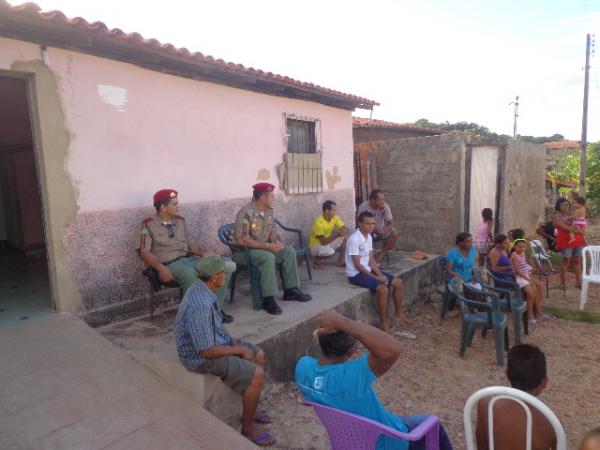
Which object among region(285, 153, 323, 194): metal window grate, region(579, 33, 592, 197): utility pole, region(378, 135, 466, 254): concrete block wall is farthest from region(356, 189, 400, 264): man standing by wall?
region(579, 33, 592, 197): utility pole

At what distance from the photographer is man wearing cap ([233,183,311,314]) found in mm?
4383

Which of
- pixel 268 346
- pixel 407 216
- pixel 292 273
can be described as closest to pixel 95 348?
pixel 268 346

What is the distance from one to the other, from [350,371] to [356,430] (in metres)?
0.26

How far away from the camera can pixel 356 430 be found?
1.92 m

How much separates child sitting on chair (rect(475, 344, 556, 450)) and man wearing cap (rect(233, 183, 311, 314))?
258 cm

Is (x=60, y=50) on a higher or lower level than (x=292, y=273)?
higher

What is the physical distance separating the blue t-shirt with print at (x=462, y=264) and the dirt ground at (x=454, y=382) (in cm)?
76

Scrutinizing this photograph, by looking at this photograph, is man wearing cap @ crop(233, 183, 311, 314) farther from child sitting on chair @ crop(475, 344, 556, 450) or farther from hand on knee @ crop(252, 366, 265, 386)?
child sitting on chair @ crop(475, 344, 556, 450)

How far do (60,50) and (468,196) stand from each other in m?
7.24

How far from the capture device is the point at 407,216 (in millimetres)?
8898

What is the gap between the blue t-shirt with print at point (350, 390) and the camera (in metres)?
1.92

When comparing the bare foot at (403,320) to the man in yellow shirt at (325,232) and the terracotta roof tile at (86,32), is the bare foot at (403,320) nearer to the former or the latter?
the man in yellow shirt at (325,232)

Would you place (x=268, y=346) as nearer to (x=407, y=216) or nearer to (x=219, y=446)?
(x=219, y=446)

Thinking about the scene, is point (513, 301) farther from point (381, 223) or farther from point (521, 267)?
point (381, 223)
